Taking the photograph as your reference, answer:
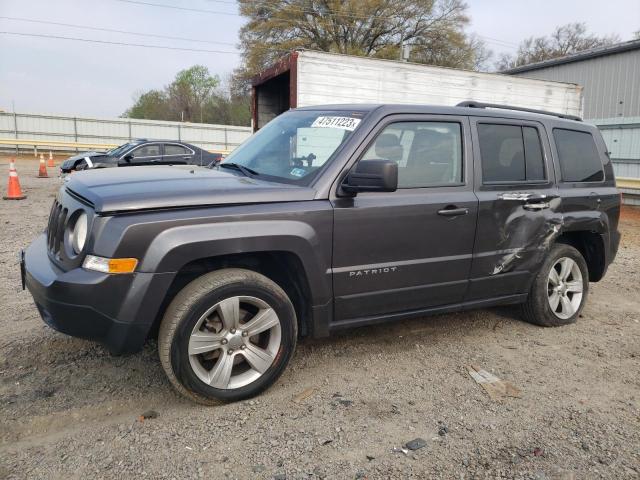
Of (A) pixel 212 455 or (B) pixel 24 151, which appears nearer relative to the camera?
(A) pixel 212 455

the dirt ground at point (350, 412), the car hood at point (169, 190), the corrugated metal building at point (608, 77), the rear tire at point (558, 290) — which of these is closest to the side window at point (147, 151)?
the dirt ground at point (350, 412)

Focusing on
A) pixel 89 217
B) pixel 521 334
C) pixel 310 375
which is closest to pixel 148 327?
pixel 89 217

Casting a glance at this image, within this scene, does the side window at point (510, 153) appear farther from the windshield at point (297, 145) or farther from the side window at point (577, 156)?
the windshield at point (297, 145)

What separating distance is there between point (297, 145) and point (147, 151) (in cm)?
1203

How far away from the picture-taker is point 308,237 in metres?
3.05

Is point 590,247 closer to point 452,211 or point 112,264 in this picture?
point 452,211

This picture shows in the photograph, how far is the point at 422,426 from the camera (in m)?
2.85

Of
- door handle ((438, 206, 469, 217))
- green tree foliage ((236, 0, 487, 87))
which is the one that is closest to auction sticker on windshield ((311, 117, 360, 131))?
door handle ((438, 206, 469, 217))

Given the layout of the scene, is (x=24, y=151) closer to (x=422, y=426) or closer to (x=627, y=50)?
(x=627, y=50)

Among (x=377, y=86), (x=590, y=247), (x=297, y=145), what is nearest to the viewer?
(x=297, y=145)

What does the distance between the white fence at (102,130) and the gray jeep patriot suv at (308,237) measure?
33.4m

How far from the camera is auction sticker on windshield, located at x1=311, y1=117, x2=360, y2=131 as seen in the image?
346cm

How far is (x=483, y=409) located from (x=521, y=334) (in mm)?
1496

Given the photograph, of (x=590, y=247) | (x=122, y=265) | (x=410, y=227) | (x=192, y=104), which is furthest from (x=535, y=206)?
(x=192, y=104)
